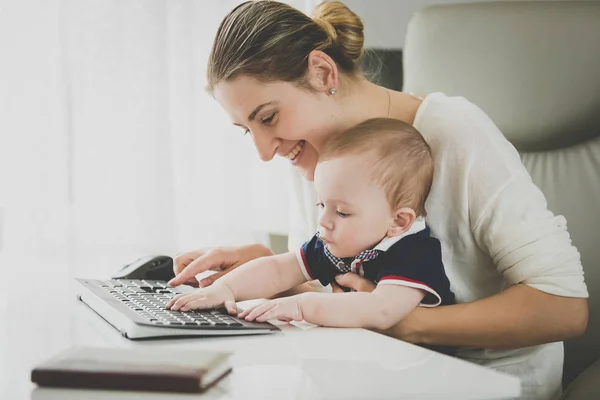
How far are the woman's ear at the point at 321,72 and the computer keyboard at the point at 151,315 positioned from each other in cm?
41

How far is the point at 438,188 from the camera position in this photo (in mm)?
1276

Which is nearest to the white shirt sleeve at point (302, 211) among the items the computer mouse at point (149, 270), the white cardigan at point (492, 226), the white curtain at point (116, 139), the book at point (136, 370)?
the computer mouse at point (149, 270)

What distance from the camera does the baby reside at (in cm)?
107

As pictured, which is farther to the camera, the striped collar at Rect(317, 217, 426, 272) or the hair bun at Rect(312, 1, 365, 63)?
the hair bun at Rect(312, 1, 365, 63)

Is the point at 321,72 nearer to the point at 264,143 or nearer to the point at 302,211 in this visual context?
the point at 264,143

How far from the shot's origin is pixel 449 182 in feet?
4.16

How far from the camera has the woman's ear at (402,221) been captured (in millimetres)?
1169

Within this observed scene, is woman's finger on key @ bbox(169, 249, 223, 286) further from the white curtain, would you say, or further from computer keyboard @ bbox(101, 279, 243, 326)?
the white curtain

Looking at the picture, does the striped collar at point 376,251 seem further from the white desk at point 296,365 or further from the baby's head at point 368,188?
the white desk at point 296,365

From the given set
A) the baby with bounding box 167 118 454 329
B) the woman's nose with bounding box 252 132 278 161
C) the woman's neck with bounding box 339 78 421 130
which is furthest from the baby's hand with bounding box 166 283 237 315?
the woman's neck with bounding box 339 78 421 130

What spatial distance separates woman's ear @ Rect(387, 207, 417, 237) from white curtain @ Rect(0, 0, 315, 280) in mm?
1184

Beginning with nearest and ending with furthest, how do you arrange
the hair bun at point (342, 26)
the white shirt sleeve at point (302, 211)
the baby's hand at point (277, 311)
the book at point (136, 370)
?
the book at point (136, 370) < the baby's hand at point (277, 311) < the hair bun at point (342, 26) < the white shirt sleeve at point (302, 211)

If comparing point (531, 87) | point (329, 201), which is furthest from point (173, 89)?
point (329, 201)

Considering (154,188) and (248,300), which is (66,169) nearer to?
(154,188)
